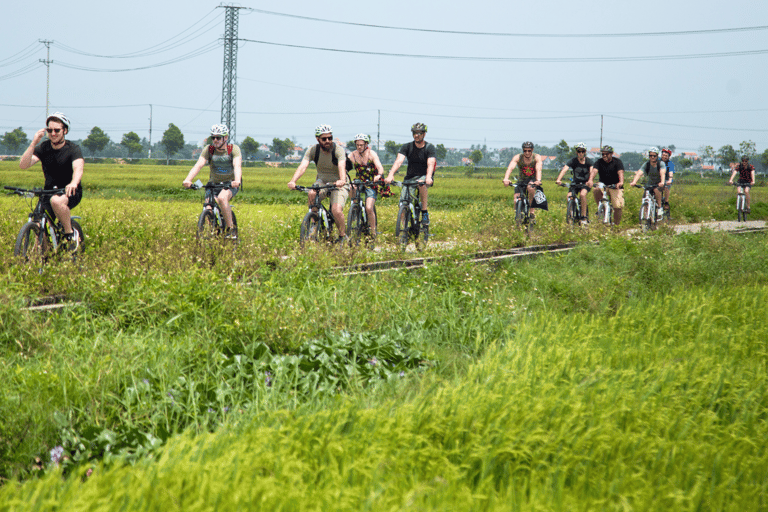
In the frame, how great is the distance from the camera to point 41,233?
8.22m

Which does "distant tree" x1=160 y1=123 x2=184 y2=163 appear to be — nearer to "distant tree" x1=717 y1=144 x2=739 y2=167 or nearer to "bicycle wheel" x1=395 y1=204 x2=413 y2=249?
"distant tree" x1=717 y1=144 x2=739 y2=167

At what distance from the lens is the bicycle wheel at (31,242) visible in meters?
7.87

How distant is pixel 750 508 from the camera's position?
10.0ft

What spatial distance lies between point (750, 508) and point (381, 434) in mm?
1716

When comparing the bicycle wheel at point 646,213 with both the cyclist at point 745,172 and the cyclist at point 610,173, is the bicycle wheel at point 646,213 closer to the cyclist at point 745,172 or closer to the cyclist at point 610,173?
the cyclist at point 610,173

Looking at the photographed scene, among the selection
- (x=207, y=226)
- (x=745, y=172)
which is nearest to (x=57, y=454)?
(x=207, y=226)

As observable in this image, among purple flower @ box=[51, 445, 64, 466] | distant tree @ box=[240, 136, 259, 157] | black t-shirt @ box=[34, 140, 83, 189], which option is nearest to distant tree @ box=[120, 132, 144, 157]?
distant tree @ box=[240, 136, 259, 157]

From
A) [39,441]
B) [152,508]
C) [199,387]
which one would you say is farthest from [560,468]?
[39,441]

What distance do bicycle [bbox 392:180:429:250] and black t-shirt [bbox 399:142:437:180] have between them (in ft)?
1.02

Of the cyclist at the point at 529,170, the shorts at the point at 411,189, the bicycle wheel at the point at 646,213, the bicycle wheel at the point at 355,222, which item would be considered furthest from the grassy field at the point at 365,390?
the bicycle wheel at the point at 646,213

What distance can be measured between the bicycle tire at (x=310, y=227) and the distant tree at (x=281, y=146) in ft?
500

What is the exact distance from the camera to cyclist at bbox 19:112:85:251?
8203mm

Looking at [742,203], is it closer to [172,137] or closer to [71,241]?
[71,241]

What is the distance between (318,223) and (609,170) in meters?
8.15
